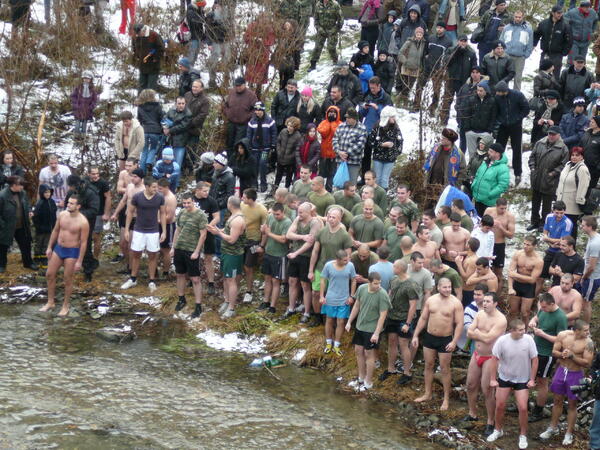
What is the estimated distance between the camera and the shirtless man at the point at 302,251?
13.4 metres

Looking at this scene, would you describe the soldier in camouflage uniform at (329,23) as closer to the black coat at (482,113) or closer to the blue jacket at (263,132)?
the blue jacket at (263,132)

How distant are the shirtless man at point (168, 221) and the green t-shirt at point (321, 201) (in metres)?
2.52

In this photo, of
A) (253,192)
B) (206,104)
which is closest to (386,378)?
(253,192)

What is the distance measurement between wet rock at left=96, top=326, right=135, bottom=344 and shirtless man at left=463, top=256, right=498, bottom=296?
17.6 feet

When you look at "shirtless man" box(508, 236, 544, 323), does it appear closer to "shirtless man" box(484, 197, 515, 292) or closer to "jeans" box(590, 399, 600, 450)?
"shirtless man" box(484, 197, 515, 292)

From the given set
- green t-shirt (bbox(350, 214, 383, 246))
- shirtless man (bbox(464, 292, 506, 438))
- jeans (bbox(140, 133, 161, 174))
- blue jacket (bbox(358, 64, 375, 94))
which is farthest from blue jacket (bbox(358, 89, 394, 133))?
shirtless man (bbox(464, 292, 506, 438))

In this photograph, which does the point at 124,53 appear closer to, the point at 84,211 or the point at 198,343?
the point at 84,211

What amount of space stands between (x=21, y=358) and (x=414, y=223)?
627 cm

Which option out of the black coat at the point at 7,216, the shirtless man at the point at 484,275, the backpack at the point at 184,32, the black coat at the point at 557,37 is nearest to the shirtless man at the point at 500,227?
the shirtless man at the point at 484,275

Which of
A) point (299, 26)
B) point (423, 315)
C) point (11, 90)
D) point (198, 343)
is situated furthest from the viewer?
point (299, 26)

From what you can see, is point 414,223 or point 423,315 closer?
point 423,315

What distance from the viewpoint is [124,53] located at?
21.6m

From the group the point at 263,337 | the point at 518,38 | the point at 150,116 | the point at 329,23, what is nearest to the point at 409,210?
the point at 263,337

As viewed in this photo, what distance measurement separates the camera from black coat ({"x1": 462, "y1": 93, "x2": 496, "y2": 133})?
16.0 meters
